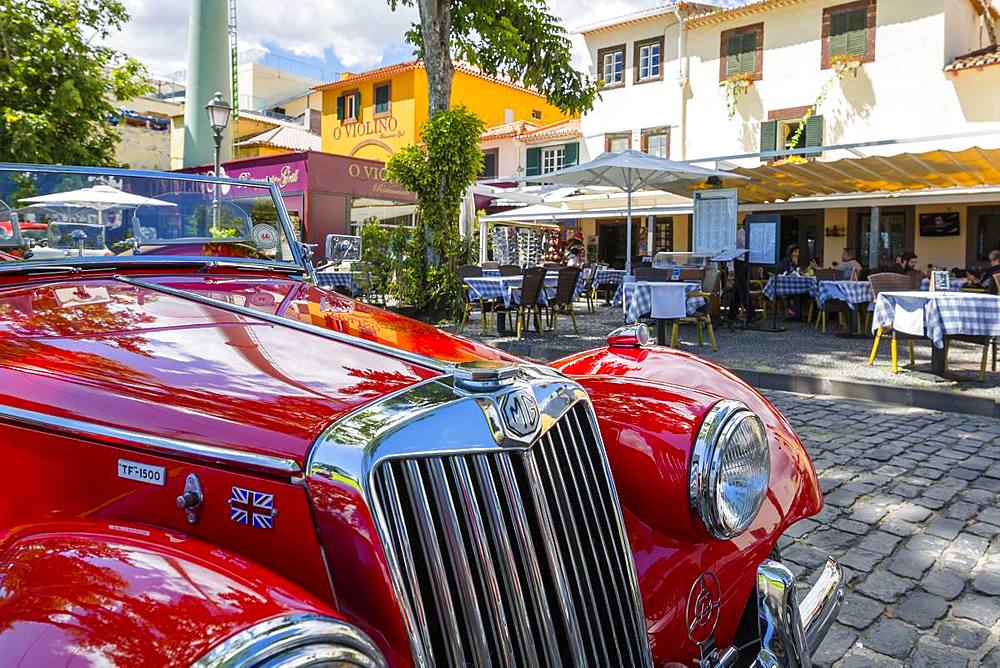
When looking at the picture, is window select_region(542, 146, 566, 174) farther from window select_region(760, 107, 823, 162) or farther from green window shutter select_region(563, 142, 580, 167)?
window select_region(760, 107, 823, 162)

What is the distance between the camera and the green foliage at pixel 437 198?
36.7 ft

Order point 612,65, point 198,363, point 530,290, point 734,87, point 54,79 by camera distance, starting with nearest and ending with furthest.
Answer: point 198,363 → point 530,290 → point 54,79 → point 734,87 → point 612,65

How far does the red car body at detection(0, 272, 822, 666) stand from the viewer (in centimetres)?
111

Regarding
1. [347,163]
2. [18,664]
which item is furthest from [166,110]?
[18,664]

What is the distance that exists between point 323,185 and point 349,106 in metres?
11.8

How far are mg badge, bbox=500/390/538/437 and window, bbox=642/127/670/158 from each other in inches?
852

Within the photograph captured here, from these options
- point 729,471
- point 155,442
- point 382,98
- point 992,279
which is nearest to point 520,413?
point 155,442

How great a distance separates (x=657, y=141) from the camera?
22.2 m

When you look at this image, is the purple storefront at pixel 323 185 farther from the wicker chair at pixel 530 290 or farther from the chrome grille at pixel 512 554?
the chrome grille at pixel 512 554

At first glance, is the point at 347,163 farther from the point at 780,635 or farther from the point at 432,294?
the point at 780,635

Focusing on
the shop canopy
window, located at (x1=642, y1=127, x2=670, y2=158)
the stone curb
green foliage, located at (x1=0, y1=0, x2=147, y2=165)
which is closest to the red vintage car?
the stone curb

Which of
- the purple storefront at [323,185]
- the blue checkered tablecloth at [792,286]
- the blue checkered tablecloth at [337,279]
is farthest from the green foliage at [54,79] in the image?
the blue checkered tablecloth at [792,286]

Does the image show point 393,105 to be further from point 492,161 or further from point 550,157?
point 550,157

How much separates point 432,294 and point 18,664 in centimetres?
1049
